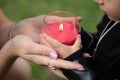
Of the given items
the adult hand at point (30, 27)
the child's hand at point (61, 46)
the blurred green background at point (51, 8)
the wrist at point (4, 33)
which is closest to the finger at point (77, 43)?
the child's hand at point (61, 46)

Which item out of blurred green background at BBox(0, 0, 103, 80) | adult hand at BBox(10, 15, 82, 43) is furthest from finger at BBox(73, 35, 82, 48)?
blurred green background at BBox(0, 0, 103, 80)

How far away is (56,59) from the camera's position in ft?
5.31

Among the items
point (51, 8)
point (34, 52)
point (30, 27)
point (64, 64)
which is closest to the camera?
point (64, 64)

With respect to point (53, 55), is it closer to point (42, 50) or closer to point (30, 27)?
point (42, 50)

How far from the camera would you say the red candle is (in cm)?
159

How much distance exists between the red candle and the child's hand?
2 centimetres

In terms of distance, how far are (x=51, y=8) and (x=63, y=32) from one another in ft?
5.71

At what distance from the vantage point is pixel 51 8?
3311 mm

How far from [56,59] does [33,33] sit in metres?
0.39

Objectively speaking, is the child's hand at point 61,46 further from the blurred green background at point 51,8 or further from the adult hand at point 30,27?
the blurred green background at point 51,8

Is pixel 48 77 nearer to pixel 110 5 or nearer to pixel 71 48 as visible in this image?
pixel 71 48

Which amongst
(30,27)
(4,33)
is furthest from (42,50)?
(4,33)

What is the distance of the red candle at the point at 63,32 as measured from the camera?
1591 mm

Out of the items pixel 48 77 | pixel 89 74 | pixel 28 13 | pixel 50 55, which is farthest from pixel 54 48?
pixel 28 13
